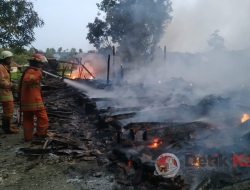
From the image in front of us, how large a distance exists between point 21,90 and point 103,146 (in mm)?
2419

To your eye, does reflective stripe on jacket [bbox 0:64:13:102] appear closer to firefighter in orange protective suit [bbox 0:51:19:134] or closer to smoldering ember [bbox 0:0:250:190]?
firefighter in orange protective suit [bbox 0:51:19:134]

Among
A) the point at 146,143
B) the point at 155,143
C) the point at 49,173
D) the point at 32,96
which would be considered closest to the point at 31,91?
the point at 32,96

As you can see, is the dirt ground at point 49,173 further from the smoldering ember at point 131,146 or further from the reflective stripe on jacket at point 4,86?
Answer: the reflective stripe on jacket at point 4,86

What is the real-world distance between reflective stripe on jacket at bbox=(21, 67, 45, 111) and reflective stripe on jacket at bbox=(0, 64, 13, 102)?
3.15ft

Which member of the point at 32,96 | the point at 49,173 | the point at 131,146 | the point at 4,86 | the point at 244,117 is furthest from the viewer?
Result: the point at 4,86

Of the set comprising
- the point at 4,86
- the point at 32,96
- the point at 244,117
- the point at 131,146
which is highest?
the point at 4,86

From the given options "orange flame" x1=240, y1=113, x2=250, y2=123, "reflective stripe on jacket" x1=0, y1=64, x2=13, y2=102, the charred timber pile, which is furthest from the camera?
"reflective stripe on jacket" x1=0, y1=64, x2=13, y2=102

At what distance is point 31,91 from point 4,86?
3.88ft

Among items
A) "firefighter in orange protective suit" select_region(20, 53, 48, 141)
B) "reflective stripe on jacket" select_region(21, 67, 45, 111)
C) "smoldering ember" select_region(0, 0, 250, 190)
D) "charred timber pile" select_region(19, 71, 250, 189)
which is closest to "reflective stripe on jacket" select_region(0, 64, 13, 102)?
"smoldering ember" select_region(0, 0, 250, 190)

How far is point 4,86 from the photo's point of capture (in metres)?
7.85

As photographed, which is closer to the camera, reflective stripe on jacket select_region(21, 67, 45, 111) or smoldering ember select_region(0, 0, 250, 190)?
smoldering ember select_region(0, 0, 250, 190)

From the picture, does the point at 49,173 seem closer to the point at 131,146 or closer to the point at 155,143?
the point at 131,146

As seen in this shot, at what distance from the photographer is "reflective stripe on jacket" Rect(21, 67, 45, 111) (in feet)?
23.2

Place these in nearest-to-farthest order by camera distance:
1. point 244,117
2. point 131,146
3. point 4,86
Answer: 1. point 131,146
2. point 244,117
3. point 4,86
